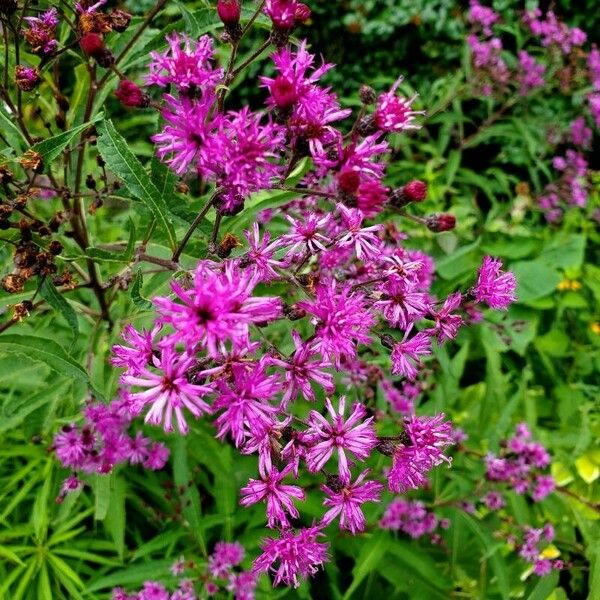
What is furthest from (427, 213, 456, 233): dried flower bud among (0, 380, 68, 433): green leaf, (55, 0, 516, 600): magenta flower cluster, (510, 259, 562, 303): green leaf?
(510, 259, 562, 303): green leaf

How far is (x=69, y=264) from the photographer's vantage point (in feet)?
4.91

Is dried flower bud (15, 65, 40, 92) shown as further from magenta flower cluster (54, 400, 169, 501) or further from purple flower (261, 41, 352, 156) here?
magenta flower cluster (54, 400, 169, 501)

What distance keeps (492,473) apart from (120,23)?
1596mm

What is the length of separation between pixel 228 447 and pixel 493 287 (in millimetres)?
994

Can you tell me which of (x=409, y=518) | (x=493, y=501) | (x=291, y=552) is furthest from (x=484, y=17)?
(x=291, y=552)

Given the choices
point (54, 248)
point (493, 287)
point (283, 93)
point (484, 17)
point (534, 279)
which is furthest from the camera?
point (484, 17)

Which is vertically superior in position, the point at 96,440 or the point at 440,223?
the point at 440,223

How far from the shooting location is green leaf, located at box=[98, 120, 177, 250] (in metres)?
1.03

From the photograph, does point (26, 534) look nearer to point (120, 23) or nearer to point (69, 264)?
point (69, 264)

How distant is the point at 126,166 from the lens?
1.04 metres

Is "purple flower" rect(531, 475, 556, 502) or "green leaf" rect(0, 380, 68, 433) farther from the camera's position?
"purple flower" rect(531, 475, 556, 502)

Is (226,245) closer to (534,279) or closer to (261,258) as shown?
(261,258)


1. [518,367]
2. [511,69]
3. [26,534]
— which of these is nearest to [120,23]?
[26,534]

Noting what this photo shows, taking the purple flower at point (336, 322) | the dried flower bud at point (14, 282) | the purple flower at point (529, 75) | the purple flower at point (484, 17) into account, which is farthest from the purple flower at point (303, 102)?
the purple flower at point (484, 17)
